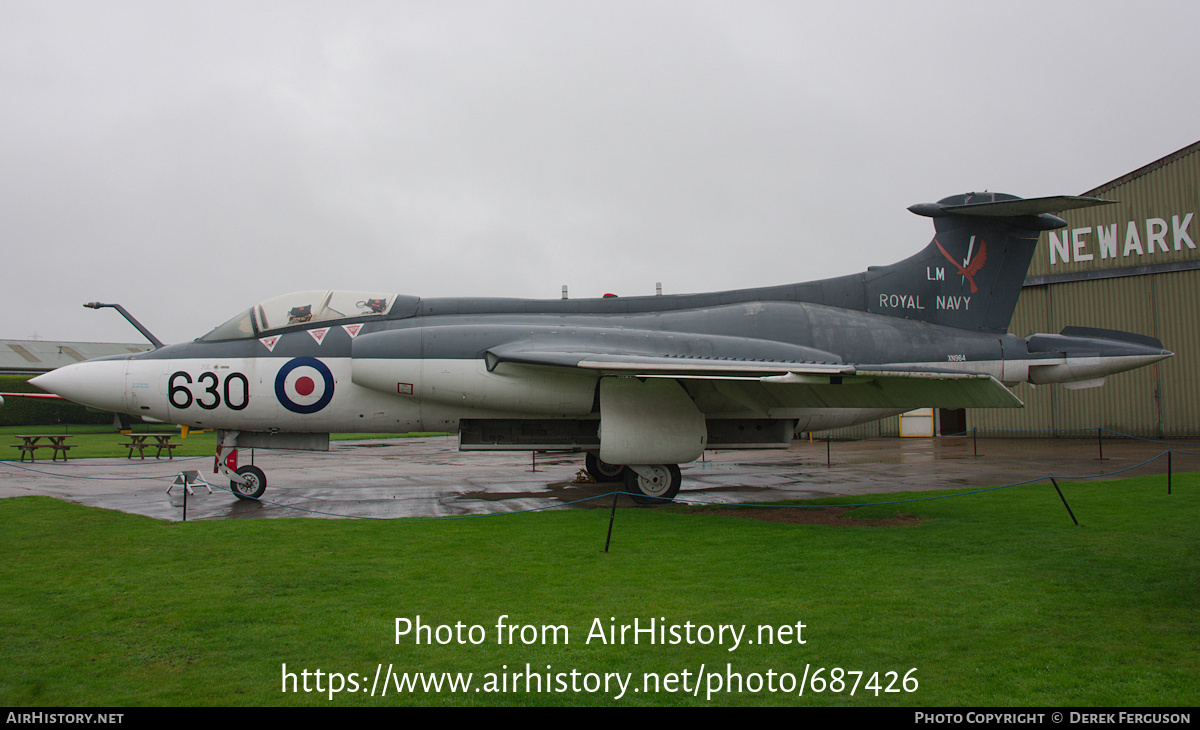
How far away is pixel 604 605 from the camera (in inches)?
209

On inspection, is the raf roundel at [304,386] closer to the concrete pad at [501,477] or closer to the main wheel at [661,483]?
the concrete pad at [501,477]

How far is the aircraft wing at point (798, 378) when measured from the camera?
30.8ft

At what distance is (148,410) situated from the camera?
11.1 m

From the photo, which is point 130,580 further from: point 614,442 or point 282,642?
point 614,442

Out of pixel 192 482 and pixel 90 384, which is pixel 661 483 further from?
pixel 90 384

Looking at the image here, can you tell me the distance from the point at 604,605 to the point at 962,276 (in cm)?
1059

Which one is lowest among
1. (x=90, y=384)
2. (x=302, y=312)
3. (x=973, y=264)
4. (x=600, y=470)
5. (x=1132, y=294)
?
(x=600, y=470)

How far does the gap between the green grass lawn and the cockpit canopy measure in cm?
356

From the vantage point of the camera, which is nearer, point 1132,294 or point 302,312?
point 302,312

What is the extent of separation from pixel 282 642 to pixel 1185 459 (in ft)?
66.8

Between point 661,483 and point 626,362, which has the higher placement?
point 626,362

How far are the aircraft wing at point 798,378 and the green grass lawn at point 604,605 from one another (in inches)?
72.7

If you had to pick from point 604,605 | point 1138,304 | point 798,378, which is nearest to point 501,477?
point 798,378

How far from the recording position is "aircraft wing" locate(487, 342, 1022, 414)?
9383 mm
